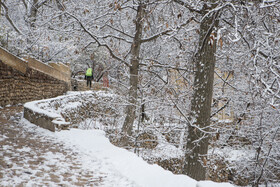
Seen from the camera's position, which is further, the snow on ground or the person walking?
the person walking

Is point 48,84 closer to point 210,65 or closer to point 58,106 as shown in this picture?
point 58,106

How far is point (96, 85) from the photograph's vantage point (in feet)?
70.3

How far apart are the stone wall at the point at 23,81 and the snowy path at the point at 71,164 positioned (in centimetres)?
336

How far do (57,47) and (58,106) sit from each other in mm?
7102

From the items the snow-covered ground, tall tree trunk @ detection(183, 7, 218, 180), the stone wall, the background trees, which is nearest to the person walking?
the background trees

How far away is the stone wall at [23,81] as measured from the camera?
9.53 m

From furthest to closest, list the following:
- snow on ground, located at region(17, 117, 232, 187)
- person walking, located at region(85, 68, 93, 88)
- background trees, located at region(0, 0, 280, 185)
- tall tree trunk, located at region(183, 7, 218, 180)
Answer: person walking, located at region(85, 68, 93, 88), tall tree trunk, located at region(183, 7, 218, 180), background trees, located at region(0, 0, 280, 185), snow on ground, located at region(17, 117, 232, 187)

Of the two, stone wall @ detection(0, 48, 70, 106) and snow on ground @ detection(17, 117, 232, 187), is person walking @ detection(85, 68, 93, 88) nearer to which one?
stone wall @ detection(0, 48, 70, 106)

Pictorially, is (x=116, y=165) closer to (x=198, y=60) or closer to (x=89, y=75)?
(x=198, y=60)

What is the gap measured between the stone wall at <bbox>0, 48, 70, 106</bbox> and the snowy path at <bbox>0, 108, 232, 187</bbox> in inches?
132

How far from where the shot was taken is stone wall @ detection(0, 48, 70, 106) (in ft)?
31.3

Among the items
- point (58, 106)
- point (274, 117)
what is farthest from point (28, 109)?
point (274, 117)

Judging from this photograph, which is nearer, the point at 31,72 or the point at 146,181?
the point at 146,181

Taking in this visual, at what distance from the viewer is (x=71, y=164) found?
15.8 ft
